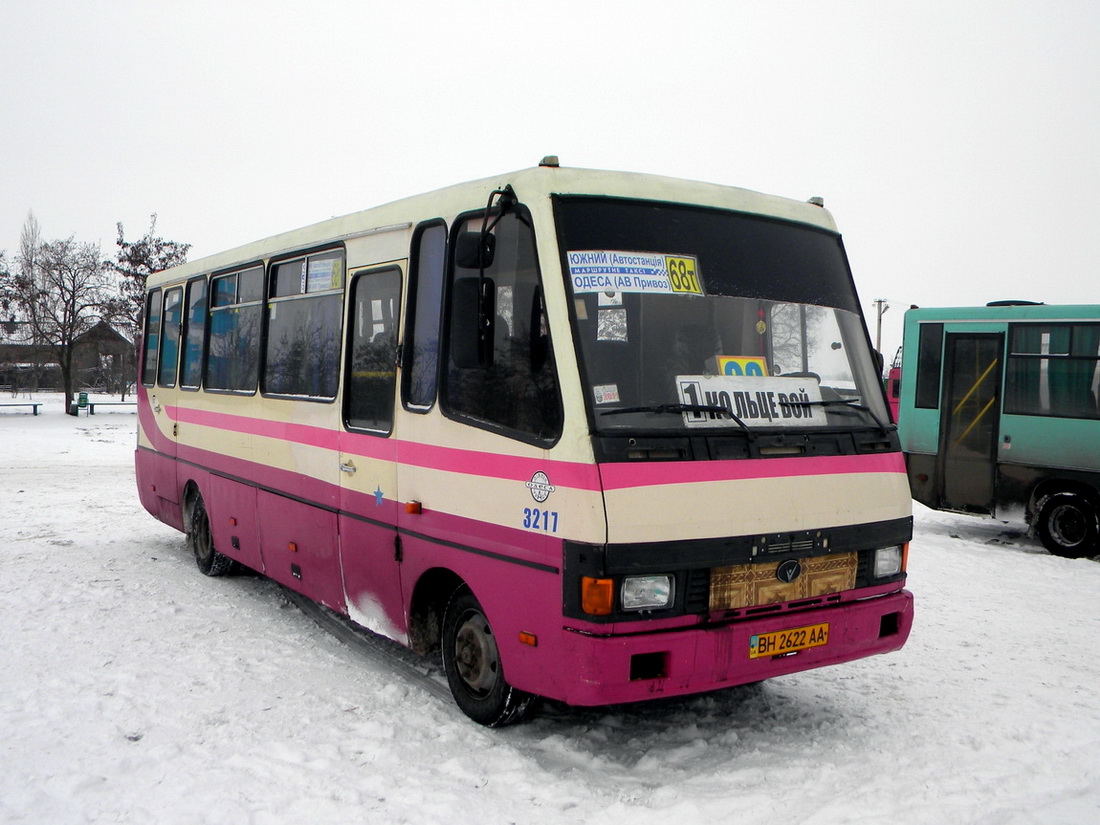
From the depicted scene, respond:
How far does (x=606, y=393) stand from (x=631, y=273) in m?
0.64

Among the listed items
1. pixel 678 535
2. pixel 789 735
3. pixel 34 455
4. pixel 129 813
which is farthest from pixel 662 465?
pixel 34 455

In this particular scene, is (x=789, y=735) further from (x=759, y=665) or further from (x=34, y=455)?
(x=34, y=455)

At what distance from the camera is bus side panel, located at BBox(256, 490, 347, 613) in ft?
21.7

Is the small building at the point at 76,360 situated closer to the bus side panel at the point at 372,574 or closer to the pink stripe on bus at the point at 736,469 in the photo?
the bus side panel at the point at 372,574

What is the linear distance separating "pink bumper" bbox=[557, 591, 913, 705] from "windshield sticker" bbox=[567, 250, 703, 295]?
1619mm

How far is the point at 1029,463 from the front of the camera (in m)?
11.7

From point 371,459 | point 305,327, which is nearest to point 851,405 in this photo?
point 371,459

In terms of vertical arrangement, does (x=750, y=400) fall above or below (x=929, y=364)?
below

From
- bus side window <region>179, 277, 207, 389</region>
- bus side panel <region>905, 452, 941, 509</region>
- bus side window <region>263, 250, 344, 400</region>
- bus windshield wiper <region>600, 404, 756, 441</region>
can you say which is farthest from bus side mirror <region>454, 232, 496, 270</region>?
bus side panel <region>905, 452, 941, 509</region>

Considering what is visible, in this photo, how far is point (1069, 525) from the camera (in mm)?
11359

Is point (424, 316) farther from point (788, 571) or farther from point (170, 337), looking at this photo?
point (170, 337)

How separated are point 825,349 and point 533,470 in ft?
5.93

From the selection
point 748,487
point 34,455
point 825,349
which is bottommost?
point 34,455

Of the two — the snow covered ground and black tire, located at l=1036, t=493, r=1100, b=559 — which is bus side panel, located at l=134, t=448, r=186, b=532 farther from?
black tire, located at l=1036, t=493, r=1100, b=559
